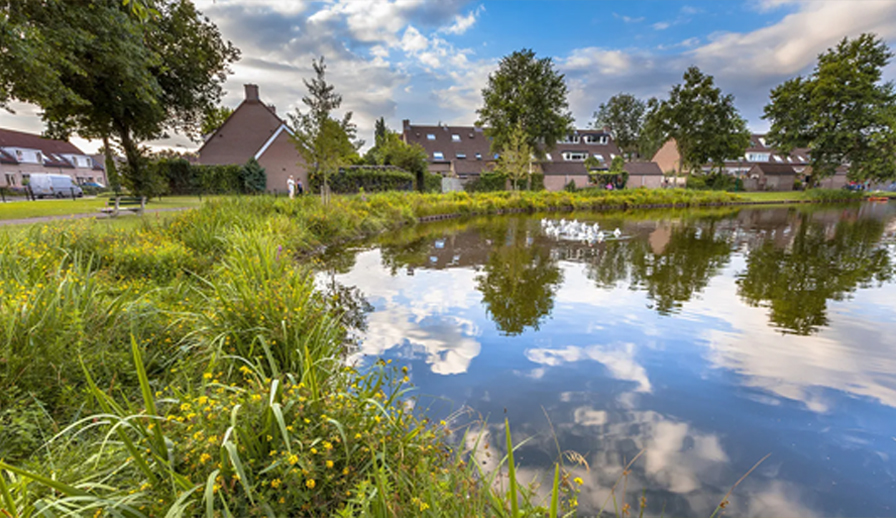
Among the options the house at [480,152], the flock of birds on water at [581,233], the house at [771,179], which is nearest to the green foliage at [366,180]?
the house at [480,152]

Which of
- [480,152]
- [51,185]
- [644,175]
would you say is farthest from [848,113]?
[51,185]

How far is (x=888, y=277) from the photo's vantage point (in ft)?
28.5

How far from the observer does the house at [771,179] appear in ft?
171

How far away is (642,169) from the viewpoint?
158ft

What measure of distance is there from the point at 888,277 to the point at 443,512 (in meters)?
12.6

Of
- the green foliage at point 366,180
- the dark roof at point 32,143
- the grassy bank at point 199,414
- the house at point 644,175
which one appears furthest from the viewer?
the house at point 644,175

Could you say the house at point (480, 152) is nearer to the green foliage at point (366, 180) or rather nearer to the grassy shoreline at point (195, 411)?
the green foliage at point (366, 180)

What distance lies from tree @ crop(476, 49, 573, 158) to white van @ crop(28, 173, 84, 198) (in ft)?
126

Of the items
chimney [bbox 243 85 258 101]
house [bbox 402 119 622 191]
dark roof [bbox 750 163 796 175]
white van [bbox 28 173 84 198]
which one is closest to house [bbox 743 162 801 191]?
dark roof [bbox 750 163 796 175]

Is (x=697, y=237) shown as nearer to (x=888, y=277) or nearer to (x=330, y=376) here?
(x=888, y=277)

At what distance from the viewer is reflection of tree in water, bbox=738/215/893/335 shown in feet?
20.9

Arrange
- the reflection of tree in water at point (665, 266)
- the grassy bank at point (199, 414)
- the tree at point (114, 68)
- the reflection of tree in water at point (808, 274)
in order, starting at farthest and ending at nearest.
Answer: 1. the tree at point (114, 68)
2. the reflection of tree in water at point (665, 266)
3. the reflection of tree in water at point (808, 274)
4. the grassy bank at point (199, 414)

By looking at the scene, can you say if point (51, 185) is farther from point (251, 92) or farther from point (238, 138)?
point (251, 92)

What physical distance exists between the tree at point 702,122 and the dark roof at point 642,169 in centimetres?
363
